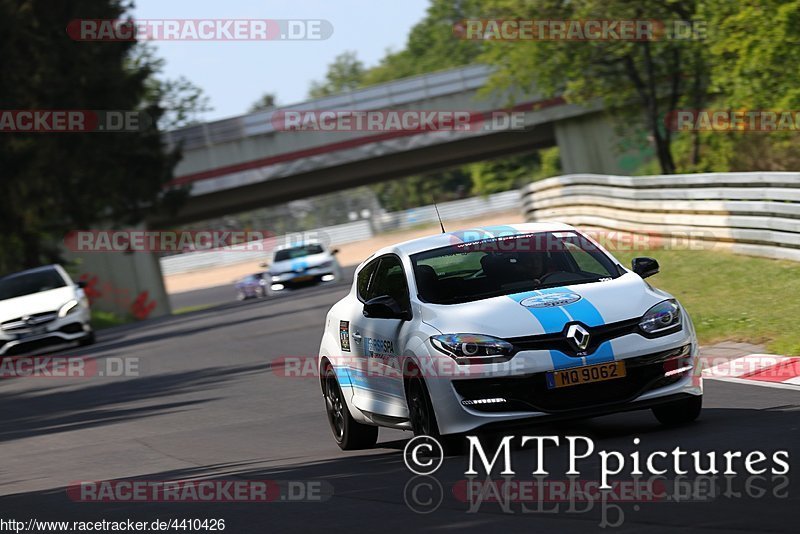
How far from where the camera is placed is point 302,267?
42.3 meters

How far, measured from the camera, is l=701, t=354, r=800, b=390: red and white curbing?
38.3 ft

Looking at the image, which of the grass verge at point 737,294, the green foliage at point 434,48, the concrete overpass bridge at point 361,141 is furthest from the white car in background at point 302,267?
the green foliage at point 434,48

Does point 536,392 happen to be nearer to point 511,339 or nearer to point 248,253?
point 511,339

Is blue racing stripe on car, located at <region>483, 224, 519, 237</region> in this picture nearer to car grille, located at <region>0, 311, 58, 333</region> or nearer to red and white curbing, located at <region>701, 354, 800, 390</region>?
red and white curbing, located at <region>701, 354, 800, 390</region>

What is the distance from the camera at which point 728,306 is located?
667 inches

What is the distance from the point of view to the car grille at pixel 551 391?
9.02 metres

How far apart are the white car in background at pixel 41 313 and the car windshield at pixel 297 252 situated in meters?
15.6

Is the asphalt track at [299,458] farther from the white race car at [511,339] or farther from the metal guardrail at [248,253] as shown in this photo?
the metal guardrail at [248,253]

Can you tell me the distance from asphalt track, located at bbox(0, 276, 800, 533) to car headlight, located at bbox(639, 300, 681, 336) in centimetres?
66
